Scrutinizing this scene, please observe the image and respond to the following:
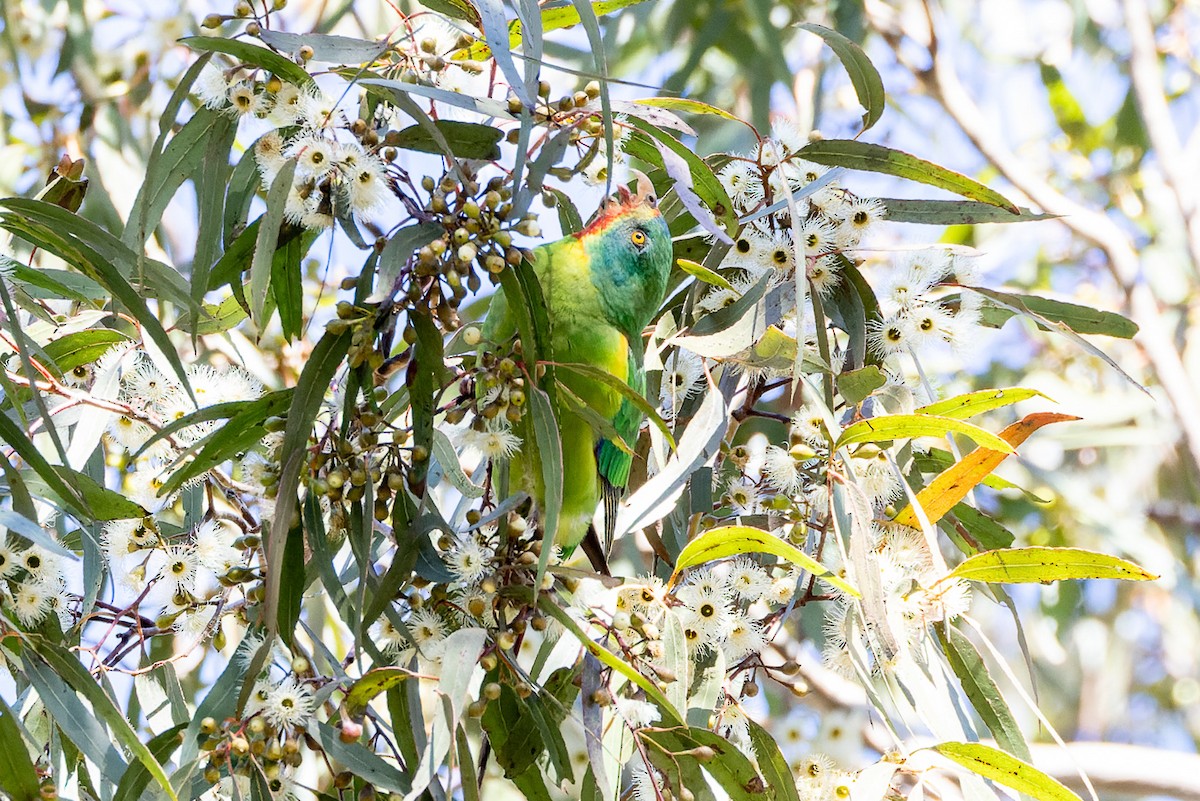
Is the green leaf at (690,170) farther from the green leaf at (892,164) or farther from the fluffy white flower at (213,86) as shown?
the fluffy white flower at (213,86)

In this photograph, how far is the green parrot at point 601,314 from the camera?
238 centimetres

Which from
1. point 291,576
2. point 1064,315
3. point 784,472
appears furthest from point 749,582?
point 1064,315

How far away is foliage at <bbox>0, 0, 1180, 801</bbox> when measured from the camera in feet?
5.47

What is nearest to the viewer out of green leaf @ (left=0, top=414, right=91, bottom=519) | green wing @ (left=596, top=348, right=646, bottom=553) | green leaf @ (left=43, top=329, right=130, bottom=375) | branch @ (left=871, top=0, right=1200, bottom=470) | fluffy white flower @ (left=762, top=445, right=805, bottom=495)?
green leaf @ (left=0, top=414, right=91, bottom=519)

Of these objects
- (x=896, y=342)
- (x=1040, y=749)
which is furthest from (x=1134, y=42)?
(x=896, y=342)

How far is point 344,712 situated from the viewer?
1.63 m

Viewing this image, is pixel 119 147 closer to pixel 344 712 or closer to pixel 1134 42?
pixel 344 712

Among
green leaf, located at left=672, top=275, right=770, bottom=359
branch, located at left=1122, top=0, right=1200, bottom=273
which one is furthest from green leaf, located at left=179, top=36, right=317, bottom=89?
branch, located at left=1122, top=0, right=1200, bottom=273

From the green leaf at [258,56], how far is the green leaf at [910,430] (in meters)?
0.96

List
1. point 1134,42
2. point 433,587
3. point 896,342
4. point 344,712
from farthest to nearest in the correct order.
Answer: point 1134,42 < point 896,342 < point 433,587 < point 344,712

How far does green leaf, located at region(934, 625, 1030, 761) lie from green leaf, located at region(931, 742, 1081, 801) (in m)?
0.25

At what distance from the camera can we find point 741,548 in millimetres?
1755

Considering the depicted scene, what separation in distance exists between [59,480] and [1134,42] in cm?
473

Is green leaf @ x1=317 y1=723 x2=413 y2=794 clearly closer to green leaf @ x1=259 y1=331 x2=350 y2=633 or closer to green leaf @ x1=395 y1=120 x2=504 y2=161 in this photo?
green leaf @ x1=259 y1=331 x2=350 y2=633
